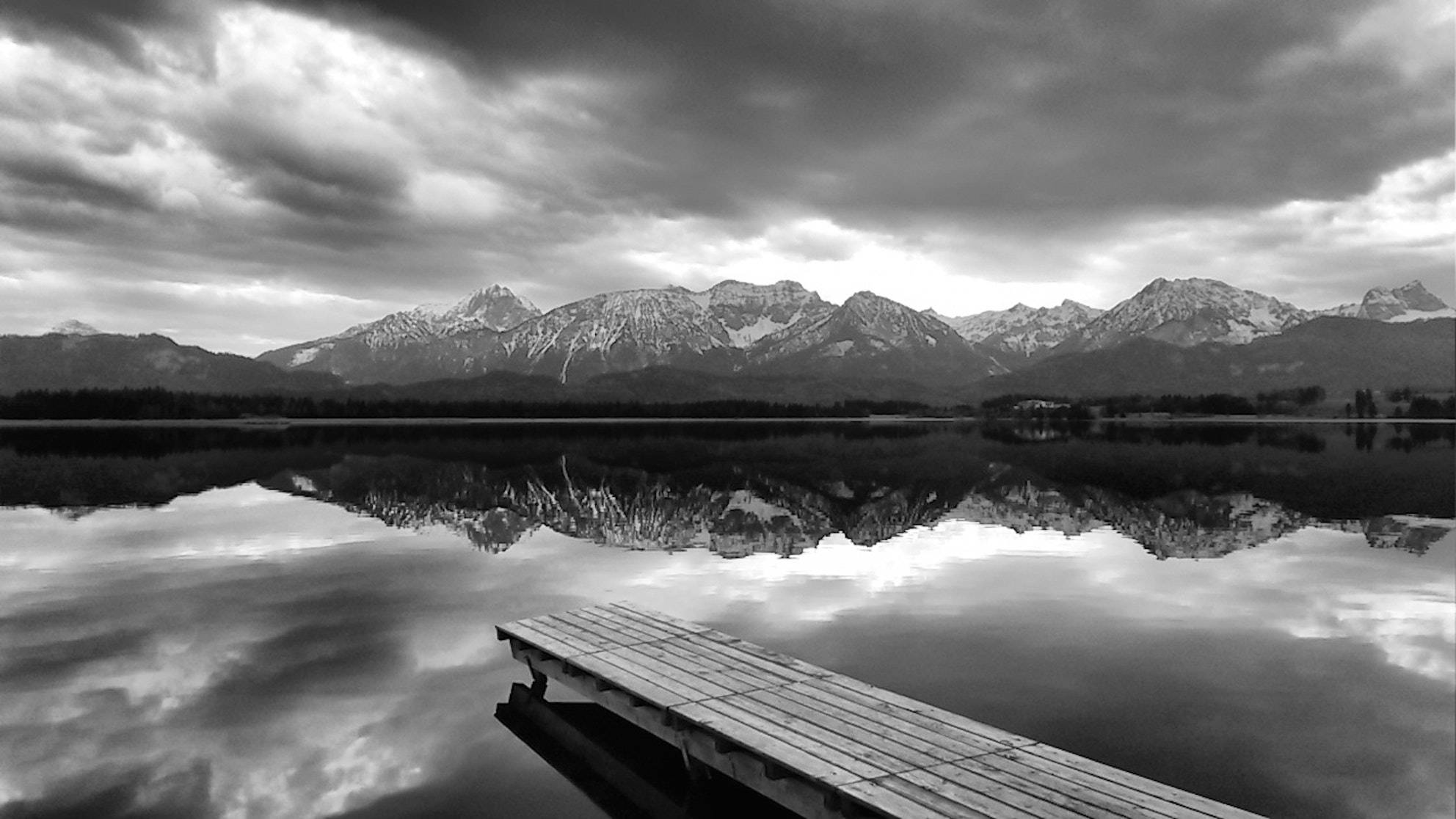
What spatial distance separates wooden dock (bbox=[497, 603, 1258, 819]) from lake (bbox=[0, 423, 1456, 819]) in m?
1.58

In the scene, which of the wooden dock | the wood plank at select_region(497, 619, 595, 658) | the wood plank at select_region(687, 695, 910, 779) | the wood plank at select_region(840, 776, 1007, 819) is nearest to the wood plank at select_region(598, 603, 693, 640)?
the wooden dock

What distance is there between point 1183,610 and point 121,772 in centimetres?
2775

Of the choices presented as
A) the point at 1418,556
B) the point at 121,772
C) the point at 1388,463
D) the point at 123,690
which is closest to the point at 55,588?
the point at 123,690

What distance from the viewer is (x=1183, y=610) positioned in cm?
2850

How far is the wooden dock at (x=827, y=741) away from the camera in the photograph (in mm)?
12359

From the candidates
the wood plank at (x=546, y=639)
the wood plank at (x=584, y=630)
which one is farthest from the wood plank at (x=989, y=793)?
the wood plank at (x=546, y=639)

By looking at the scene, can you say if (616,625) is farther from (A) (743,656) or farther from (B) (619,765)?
(B) (619,765)

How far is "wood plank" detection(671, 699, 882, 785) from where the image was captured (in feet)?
42.9

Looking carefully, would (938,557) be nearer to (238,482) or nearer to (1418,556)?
(1418,556)

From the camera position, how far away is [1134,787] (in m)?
12.8

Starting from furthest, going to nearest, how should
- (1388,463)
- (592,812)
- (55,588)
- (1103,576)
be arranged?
(1388,463) → (1103,576) → (55,588) → (592,812)

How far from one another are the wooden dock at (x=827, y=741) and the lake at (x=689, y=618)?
1.58 m

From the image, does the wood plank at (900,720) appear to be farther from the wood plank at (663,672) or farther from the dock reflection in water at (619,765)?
the dock reflection in water at (619,765)

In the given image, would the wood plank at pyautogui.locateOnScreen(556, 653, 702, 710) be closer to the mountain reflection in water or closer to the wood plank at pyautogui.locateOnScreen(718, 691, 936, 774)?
the wood plank at pyautogui.locateOnScreen(718, 691, 936, 774)
